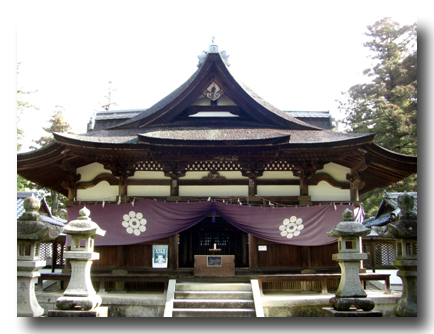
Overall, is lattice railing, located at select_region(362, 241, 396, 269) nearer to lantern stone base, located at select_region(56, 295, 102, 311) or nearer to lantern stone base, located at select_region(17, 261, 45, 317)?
lantern stone base, located at select_region(56, 295, 102, 311)

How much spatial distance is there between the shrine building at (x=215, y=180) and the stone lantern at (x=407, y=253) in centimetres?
234

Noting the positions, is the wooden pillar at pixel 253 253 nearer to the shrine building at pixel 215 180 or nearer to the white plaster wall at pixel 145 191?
the shrine building at pixel 215 180

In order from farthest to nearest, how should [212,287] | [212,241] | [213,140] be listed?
1. [212,241]
2. [213,140]
3. [212,287]

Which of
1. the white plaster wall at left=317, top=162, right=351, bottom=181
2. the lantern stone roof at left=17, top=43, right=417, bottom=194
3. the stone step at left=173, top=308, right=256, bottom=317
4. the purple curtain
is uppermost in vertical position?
the lantern stone roof at left=17, top=43, right=417, bottom=194

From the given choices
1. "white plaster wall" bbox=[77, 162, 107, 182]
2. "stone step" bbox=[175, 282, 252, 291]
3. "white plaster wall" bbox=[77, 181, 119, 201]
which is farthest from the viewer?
"white plaster wall" bbox=[77, 162, 107, 182]

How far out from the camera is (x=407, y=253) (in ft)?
25.8

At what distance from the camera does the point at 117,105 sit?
35219 millimetres

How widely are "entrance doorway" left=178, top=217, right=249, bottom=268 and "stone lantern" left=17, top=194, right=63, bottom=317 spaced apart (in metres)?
5.54

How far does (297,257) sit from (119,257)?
182 inches

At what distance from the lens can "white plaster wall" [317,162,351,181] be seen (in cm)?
1109

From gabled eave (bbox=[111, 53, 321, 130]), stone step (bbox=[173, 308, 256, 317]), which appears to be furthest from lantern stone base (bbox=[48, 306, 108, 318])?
gabled eave (bbox=[111, 53, 321, 130])

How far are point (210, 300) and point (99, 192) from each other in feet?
14.7

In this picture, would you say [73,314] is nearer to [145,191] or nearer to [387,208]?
[145,191]

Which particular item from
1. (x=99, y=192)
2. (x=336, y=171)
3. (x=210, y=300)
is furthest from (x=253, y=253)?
(x=99, y=192)
